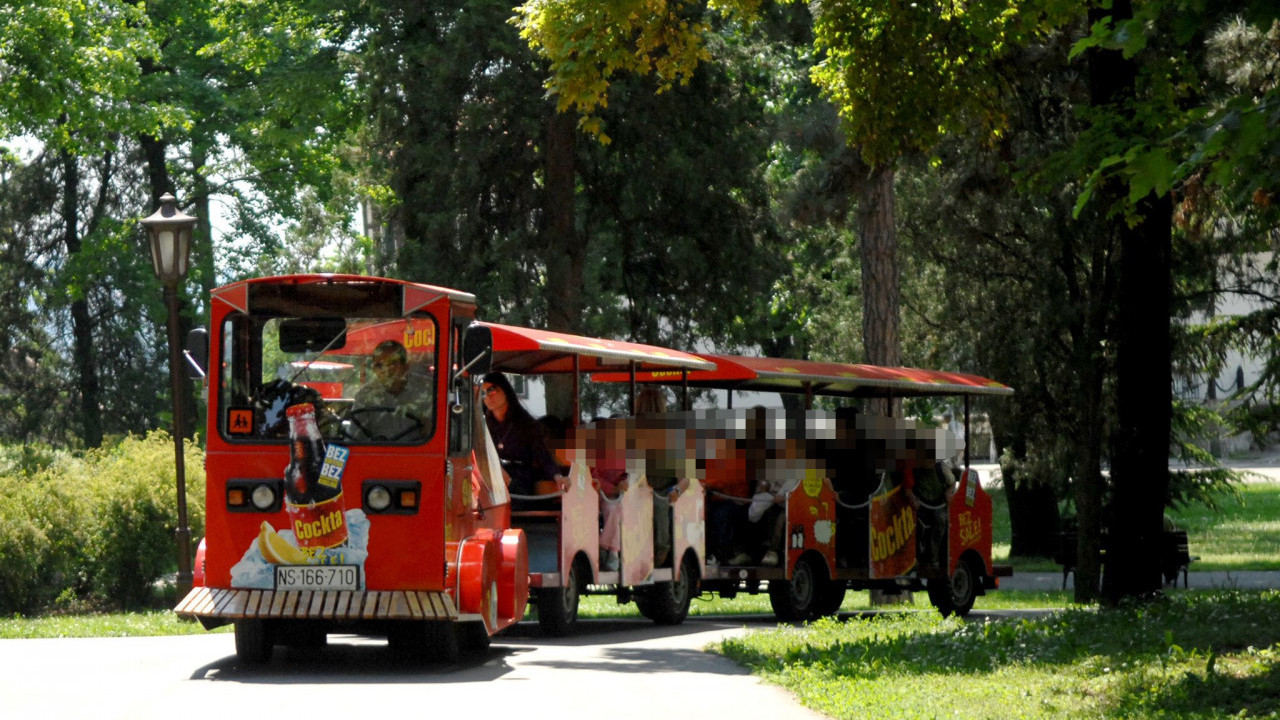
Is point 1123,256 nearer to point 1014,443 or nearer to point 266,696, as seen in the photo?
point 266,696

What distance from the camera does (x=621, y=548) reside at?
55.0ft

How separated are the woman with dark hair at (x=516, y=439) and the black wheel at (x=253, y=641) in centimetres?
323

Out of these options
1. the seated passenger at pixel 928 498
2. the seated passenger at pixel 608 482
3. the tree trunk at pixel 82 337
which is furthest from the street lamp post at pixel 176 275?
the tree trunk at pixel 82 337

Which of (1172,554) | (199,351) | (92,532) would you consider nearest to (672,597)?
(199,351)

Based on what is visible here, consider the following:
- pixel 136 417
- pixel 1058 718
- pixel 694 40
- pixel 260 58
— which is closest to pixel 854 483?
pixel 694 40

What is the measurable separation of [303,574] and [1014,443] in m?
18.6

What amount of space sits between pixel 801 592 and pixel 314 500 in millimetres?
8136

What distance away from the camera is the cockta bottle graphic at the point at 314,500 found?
40.9ft

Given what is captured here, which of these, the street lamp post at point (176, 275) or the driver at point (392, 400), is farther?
the street lamp post at point (176, 275)

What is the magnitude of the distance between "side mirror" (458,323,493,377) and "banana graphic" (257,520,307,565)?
5.92 feet

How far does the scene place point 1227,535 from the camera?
40.9 metres

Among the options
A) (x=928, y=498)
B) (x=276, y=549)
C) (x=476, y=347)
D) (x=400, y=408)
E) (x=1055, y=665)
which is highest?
(x=476, y=347)

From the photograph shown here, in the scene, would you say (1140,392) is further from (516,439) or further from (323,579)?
(323,579)

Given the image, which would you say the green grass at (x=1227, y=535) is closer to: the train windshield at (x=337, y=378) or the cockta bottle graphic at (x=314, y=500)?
the train windshield at (x=337, y=378)
